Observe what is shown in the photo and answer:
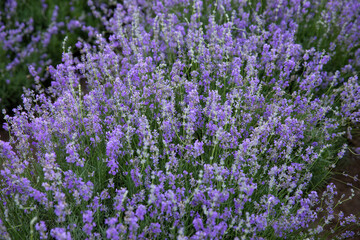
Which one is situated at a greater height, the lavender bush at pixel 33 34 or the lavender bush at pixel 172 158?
the lavender bush at pixel 33 34

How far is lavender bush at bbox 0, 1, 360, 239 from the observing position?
2.25m

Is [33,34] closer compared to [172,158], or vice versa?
[172,158]

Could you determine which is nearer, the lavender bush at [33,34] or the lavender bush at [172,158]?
the lavender bush at [172,158]

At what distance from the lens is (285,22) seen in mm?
4070

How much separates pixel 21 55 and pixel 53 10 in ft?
3.36

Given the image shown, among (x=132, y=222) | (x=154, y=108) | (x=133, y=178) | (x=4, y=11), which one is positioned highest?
(x=4, y=11)

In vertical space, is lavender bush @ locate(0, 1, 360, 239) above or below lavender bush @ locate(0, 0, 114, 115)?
below

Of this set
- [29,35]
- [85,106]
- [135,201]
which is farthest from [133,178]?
[29,35]

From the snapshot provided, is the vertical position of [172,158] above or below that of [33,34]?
below

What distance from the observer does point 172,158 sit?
241 centimetres

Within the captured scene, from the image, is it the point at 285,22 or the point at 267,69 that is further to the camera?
the point at 285,22

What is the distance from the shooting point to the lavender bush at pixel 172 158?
2.25m

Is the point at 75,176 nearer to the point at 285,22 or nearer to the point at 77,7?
the point at 285,22

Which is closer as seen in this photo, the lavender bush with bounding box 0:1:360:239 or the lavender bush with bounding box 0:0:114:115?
the lavender bush with bounding box 0:1:360:239
